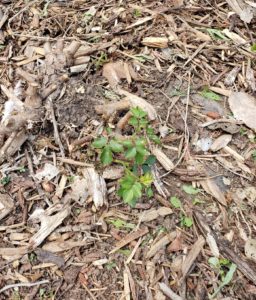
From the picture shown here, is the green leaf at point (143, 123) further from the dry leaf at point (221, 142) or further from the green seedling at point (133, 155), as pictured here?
the dry leaf at point (221, 142)

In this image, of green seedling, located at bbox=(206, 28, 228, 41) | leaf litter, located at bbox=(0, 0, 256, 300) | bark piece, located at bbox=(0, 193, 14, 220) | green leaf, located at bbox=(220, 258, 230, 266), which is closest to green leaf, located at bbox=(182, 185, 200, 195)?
leaf litter, located at bbox=(0, 0, 256, 300)

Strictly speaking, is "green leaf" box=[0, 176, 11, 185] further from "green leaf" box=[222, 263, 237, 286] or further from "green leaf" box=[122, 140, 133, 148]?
"green leaf" box=[222, 263, 237, 286]

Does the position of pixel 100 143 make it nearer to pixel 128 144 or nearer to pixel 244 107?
pixel 128 144

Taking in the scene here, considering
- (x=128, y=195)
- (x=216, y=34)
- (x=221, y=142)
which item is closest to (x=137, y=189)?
(x=128, y=195)

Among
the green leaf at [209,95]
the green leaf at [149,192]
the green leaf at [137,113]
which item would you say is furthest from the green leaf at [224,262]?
the green leaf at [209,95]

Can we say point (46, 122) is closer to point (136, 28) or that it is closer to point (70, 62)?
point (70, 62)

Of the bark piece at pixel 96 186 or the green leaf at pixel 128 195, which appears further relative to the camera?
the bark piece at pixel 96 186
